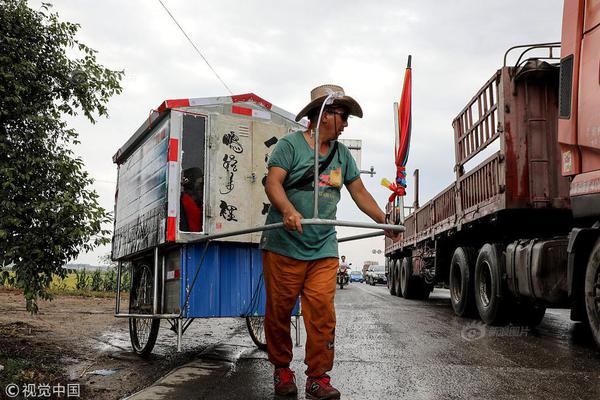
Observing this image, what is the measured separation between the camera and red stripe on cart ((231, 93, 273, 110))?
5.95 metres

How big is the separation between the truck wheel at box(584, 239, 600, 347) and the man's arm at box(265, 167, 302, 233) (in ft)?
10.8

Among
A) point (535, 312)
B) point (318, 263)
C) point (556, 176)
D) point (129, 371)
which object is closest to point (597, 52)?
point (556, 176)

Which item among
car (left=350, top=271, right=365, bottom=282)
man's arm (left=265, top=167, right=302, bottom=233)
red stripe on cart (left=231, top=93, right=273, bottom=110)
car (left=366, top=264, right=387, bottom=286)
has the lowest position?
car (left=350, top=271, right=365, bottom=282)

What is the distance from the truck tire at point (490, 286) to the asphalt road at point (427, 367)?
0.34m

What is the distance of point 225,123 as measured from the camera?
5816mm

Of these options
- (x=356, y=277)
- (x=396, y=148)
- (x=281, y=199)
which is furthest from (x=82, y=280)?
(x=356, y=277)

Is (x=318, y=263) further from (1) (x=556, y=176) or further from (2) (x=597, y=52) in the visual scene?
(1) (x=556, y=176)

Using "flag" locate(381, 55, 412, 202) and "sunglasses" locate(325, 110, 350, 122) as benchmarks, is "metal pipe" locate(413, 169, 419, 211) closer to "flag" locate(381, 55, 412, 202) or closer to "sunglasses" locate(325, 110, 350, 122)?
"sunglasses" locate(325, 110, 350, 122)

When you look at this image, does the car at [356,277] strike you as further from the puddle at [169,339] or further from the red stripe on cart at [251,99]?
the red stripe on cart at [251,99]

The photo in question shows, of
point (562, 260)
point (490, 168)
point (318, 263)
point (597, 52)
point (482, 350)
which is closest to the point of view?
point (318, 263)

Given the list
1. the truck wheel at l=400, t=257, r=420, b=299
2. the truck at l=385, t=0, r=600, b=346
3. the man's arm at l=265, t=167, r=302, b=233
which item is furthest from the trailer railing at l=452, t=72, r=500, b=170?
the truck wheel at l=400, t=257, r=420, b=299

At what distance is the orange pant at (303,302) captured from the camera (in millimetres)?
3859

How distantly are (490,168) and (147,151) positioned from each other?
4.60m

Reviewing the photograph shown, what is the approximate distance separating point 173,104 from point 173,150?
43 cm
